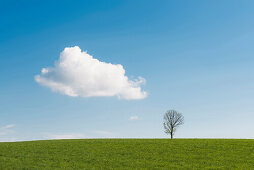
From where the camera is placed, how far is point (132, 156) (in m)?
27.8

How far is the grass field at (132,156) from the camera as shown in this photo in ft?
79.4

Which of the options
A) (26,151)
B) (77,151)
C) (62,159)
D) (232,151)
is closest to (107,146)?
(77,151)

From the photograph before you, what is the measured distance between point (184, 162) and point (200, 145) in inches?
381

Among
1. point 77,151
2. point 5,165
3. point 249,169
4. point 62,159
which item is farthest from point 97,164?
point 249,169

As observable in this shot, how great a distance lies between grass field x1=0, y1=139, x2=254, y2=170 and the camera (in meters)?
24.2

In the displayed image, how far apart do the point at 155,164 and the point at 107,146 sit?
35.7 feet

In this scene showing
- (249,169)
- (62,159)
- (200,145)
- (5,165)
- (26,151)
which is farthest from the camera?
(200,145)

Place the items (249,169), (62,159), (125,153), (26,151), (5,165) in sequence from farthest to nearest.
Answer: (26,151)
(125,153)
(62,159)
(5,165)
(249,169)

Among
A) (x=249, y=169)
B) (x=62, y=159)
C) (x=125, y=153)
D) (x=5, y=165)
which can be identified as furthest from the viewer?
(x=125, y=153)

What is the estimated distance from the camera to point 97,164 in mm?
24734

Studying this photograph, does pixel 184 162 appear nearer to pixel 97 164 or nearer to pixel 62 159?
pixel 97 164

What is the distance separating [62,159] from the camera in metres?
26.9

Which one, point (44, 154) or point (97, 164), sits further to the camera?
point (44, 154)

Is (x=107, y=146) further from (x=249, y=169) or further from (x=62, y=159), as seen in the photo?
(x=249, y=169)
